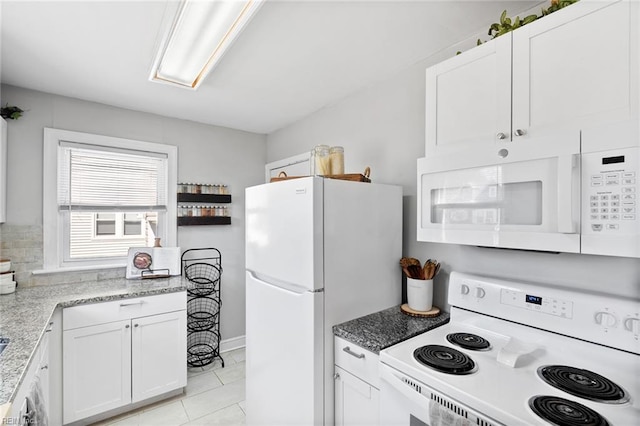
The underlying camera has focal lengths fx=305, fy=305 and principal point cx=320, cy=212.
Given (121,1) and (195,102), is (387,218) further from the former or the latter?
(195,102)

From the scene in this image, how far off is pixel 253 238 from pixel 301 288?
1.77 ft

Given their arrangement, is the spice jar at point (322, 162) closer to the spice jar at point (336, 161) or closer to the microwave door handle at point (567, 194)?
the spice jar at point (336, 161)

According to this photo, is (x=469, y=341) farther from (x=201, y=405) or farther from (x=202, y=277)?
(x=202, y=277)

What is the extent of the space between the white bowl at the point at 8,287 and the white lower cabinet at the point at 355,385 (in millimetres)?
2361

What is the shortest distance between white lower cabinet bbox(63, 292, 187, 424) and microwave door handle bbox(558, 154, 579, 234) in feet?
8.16

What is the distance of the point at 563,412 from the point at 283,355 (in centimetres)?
122

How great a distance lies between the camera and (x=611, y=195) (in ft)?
3.21

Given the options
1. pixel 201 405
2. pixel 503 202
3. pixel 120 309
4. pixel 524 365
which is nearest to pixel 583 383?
pixel 524 365

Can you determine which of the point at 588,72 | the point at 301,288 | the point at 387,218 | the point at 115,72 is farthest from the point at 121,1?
the point at 588,72

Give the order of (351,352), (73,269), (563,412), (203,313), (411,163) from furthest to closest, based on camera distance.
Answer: (203,313) < (73,269) < (411,163) < (351,352) < (563,412)

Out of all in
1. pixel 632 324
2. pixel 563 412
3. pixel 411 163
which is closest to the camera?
pixel 563 412

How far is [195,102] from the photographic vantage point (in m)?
2.61

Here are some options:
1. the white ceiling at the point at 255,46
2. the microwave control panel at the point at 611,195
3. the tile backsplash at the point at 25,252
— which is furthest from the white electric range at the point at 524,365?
the tile backsplash at the point at 25,252

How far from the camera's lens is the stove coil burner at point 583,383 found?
945 mm
